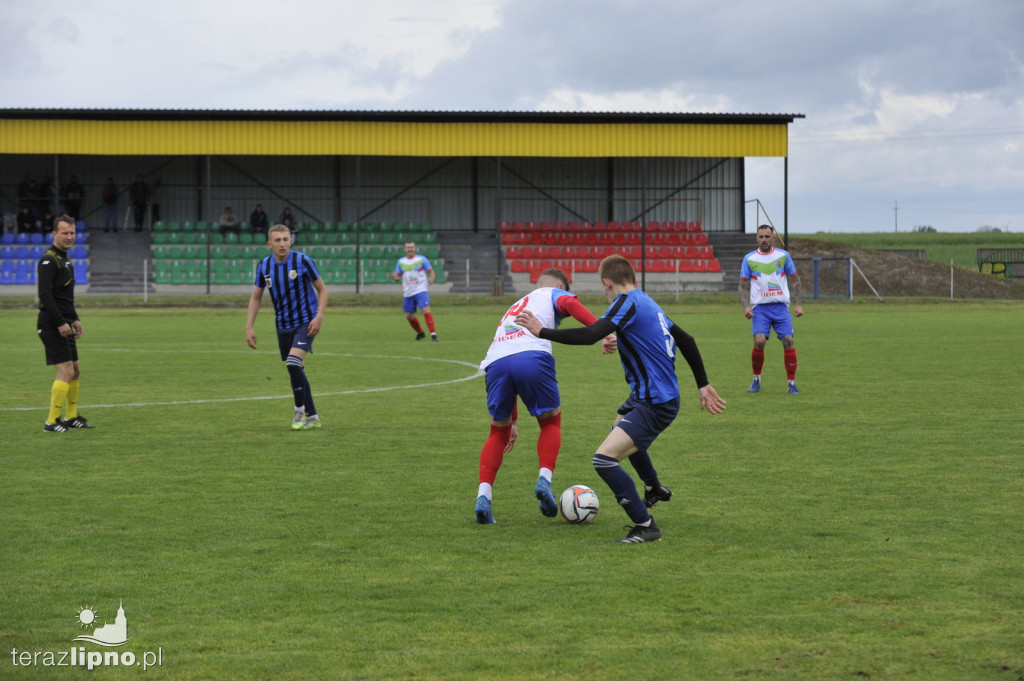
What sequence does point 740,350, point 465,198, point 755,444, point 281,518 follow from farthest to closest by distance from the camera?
point 465,198, point 740,350, point 755,444, point 281,518

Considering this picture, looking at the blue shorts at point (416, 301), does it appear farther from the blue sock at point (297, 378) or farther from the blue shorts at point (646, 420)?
the blue shorts at point (646, 420)

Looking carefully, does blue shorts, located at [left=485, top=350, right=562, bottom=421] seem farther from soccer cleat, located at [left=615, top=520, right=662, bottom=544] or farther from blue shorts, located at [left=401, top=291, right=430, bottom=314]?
blue shorts, located at [left=401, top=291, right=430, bottom=314]

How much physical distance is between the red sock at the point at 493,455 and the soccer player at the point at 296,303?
4.49 metres

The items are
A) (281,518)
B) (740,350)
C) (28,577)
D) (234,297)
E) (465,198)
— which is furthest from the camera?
(465,198)

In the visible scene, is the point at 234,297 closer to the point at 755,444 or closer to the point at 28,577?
the point at 755,444

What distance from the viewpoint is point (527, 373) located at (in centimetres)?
748

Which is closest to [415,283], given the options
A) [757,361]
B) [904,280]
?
[757,361]

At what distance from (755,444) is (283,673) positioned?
6.78 meters

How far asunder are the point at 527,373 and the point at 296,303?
503 cm

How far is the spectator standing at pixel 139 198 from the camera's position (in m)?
50.9

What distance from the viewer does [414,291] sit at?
974 inches

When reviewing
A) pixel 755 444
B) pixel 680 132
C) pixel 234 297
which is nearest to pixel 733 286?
pixel 680 132

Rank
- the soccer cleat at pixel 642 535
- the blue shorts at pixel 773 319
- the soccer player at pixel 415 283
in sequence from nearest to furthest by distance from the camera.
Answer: the soccer cleat at pixel 642 535
the blue shorts at pixel 773 319
the soccer player at pixel 415 283

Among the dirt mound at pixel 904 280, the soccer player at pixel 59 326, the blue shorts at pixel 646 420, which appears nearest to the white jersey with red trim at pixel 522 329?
the blue shorts at pixel 646 420
